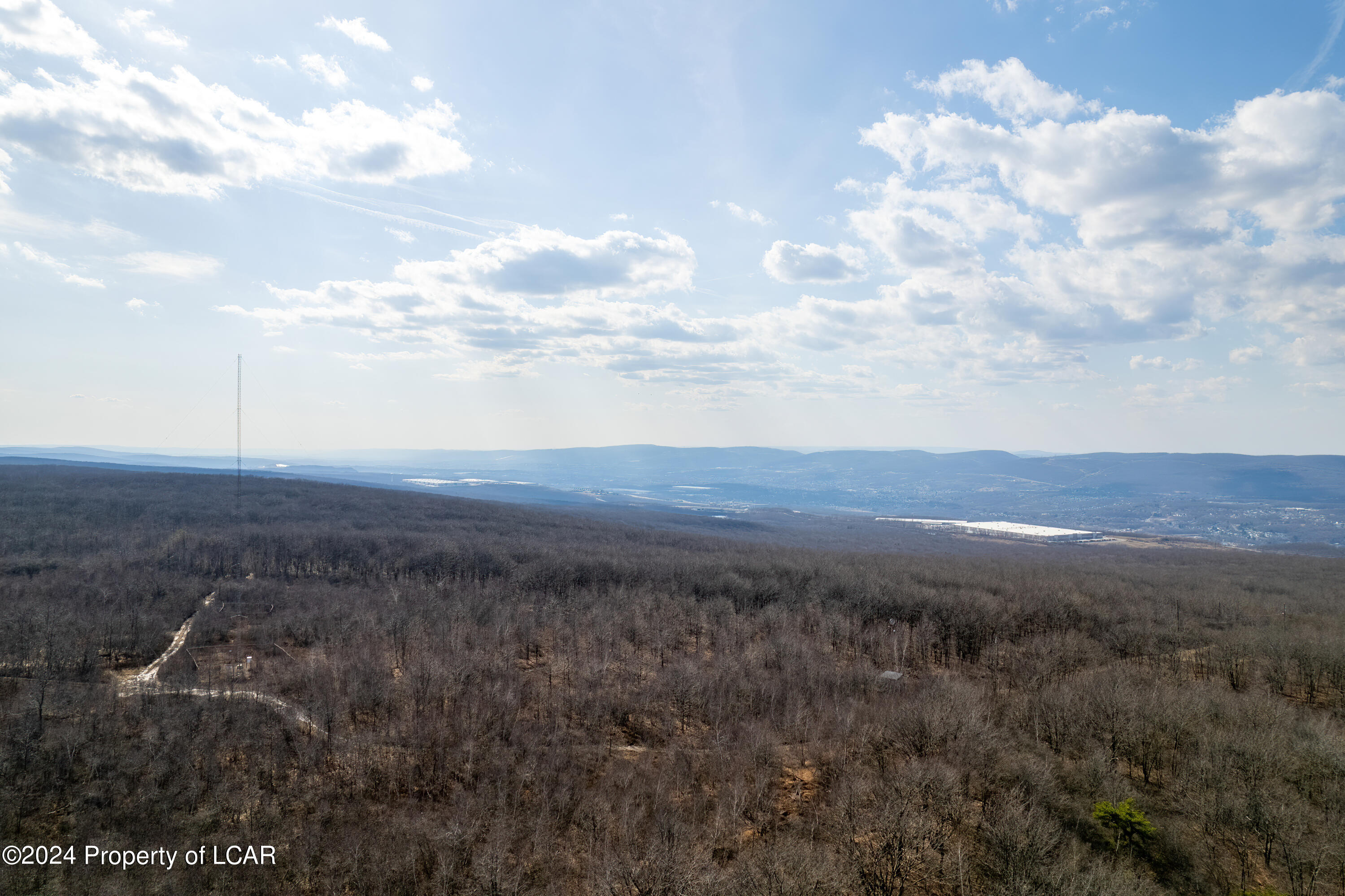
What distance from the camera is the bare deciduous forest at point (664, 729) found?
102ft

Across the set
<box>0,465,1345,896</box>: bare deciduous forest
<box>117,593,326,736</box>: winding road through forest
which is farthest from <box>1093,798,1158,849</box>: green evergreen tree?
<box>117,593,326,736</box>: winding road through forest

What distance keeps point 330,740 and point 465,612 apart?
1518 inches

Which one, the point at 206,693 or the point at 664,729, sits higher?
the point at 206,693

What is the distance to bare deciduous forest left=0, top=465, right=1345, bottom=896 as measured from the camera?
102 ft

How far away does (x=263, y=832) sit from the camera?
39.6 meters

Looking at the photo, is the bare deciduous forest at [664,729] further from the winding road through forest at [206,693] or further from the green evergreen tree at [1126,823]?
the winding road through forest at [206,693]

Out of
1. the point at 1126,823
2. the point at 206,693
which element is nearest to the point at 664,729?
the point at 1126,823

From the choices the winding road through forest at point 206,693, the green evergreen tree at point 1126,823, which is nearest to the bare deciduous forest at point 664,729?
the green evergreen tree at point 1126,823

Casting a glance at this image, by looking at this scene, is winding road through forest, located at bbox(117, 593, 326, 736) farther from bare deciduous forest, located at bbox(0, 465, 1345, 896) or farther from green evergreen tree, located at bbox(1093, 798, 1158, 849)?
green evergreen tree, located at bbox(1093, 798, 1158, 849)

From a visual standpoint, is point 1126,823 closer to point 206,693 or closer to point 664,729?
point 664,729

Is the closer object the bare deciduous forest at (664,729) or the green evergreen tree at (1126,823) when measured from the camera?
the green evergreen tree at (1126,823)

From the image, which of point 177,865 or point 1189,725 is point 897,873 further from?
point 177,865

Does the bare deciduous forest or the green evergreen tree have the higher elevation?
the green evergreen tree

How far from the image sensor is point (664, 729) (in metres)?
57.6
